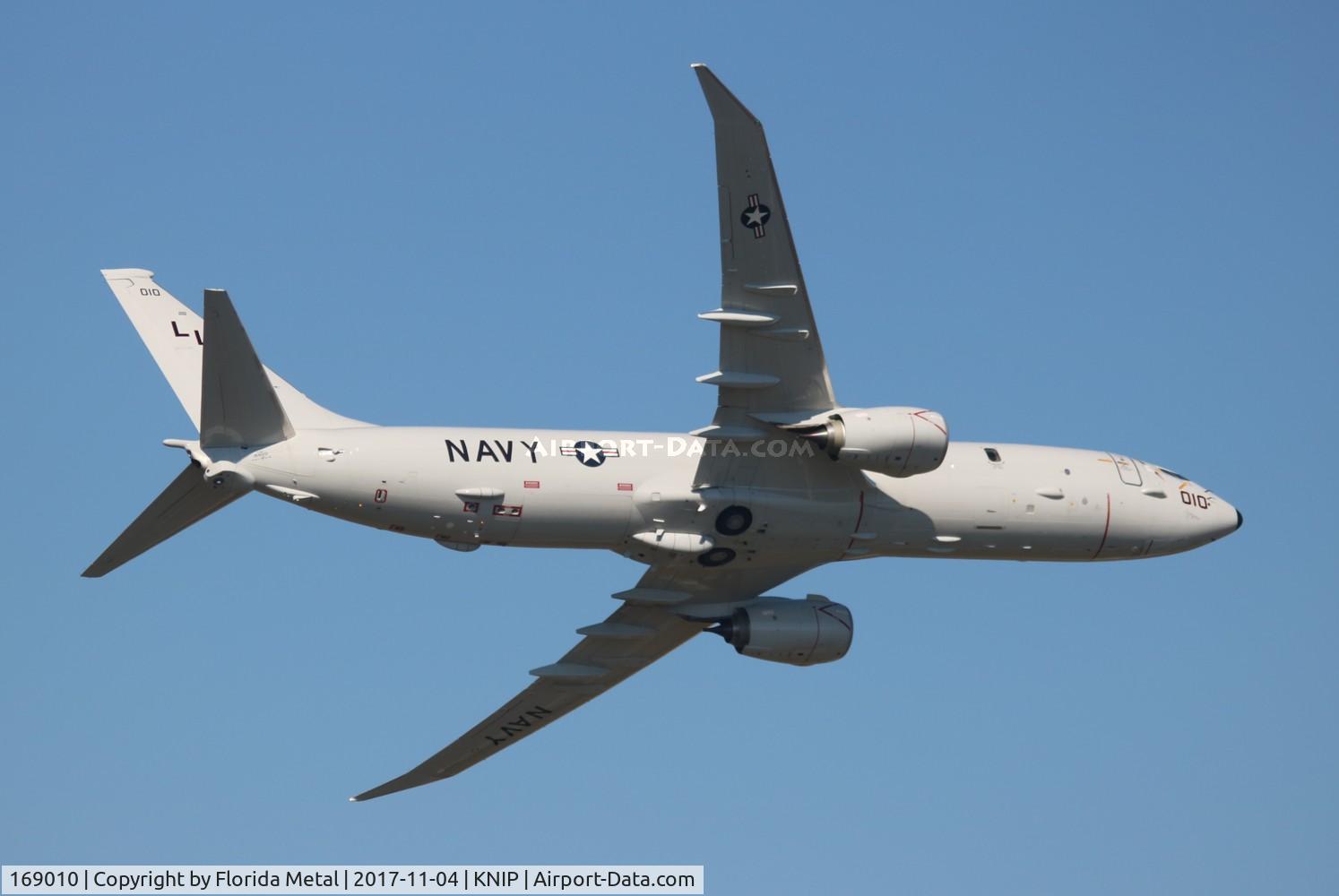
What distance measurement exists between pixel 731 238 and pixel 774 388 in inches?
140

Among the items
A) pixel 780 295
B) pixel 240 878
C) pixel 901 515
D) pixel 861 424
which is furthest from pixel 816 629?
pixel 240 878

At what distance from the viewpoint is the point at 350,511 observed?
3878 centimetres

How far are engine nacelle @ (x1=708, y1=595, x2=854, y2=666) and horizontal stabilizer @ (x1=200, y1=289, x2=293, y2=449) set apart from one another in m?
11.5

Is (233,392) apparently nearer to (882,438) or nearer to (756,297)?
(756,297)

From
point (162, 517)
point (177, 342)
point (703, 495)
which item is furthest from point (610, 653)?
point (177, 342)

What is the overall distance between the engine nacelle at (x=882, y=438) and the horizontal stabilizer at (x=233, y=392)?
33.1 feet

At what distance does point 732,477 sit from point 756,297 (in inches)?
175

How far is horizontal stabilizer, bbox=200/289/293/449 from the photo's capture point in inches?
1425

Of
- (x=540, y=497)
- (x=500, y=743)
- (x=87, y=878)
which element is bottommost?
(x=87, y=878)

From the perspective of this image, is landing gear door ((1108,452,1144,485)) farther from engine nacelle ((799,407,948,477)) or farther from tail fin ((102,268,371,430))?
tail fin ((102,268,371,430))

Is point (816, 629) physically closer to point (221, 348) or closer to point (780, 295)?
point (780, 295)

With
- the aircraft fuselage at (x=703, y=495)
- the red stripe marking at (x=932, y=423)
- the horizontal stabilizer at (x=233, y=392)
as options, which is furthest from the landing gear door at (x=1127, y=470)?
the horizontal stabilizer at (x=233, y=392)

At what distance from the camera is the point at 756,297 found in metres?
37.5

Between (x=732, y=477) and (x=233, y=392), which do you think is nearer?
(x=233, y=392)
